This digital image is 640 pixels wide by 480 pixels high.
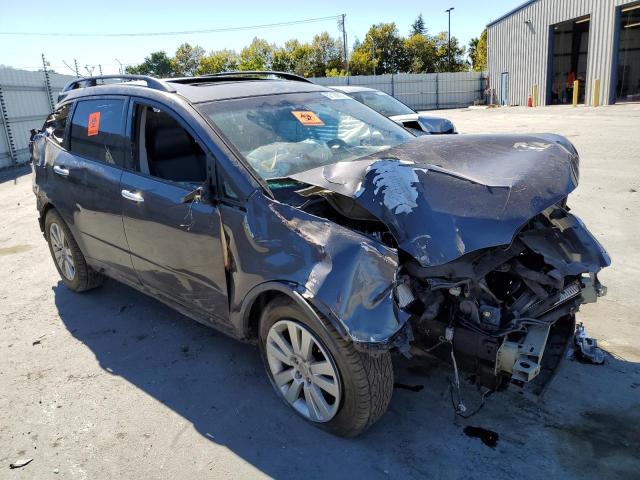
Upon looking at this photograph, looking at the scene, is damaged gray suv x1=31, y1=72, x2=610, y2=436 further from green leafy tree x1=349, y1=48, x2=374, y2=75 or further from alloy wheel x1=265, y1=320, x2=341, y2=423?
green leafy tree x1=349, y1=48, x2=374, y2=75

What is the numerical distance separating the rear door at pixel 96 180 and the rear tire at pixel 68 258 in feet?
0.57

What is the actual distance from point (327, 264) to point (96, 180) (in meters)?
2.37

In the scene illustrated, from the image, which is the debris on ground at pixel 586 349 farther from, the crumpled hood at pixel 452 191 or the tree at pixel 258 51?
the tree at pixel 258 51

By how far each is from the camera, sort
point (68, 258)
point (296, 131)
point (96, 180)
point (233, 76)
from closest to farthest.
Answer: point (296, 131) < point (96, 180) < point (233, 76) < point (68, 258)

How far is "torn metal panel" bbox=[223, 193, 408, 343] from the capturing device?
236cm

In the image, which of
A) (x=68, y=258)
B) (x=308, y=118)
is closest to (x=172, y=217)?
(x=308, y=118)

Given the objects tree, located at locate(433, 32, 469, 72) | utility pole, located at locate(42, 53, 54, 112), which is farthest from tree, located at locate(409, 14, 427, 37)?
utility pole, located at locate(42, 53, 54, 112)

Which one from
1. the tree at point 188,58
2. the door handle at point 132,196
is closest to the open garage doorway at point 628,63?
the door handle at point 132,196

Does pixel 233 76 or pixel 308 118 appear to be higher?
pixel 233 76

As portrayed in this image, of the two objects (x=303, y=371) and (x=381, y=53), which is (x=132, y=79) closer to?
(x=303, y=371)

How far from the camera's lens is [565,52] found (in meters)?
32.7

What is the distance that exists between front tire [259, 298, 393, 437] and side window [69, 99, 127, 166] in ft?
6.09

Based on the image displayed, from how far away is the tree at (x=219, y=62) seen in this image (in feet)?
185

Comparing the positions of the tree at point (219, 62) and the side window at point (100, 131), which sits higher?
the tree at point (219, 62)
